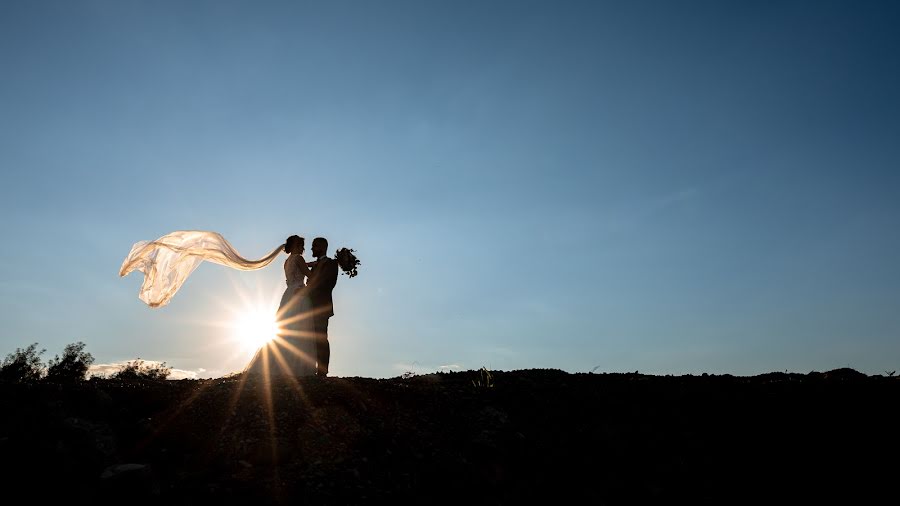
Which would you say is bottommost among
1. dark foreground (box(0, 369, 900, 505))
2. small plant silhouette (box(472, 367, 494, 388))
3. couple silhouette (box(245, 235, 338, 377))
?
dark foreground (box(0, 369, 900, 505))

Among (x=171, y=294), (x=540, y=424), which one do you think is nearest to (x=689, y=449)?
(x=540, y=424)

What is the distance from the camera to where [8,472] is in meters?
6.06

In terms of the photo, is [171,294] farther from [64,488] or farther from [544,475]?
[544,475]

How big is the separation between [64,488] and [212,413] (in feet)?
7.41

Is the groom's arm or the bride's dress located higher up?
the groom's arm

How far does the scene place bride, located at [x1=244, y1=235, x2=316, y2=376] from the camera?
1149 cm

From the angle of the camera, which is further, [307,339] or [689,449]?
[307,339]

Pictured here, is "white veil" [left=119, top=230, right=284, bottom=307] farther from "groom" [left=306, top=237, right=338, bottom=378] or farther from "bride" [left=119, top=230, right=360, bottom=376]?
"groom" [left=306, top=237, right=338, bottom=378]

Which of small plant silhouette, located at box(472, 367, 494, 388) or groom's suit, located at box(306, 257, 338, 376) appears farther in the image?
groom's suit, located at box(306, 257, 338, 376)

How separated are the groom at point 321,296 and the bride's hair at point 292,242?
0.36 meters

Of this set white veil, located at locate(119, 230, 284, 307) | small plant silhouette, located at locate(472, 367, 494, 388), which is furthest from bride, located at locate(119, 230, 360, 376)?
small plant silhouette, located at locate(472, 367, 494, 388)

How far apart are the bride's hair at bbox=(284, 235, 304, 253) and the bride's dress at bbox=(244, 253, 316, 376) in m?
Answer: 0.35

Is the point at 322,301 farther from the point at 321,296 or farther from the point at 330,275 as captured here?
the point at 330,275

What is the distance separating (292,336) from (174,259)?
10.9 ft
